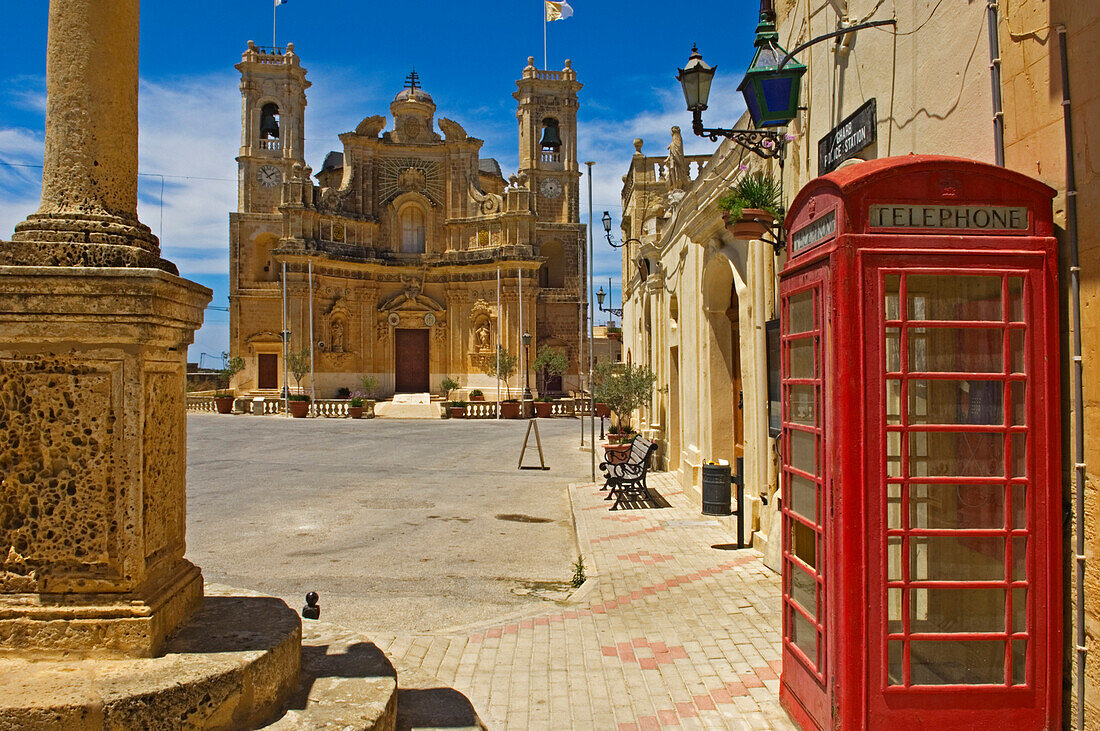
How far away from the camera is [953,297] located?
349 centimetres

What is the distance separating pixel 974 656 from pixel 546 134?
Result: 151ft

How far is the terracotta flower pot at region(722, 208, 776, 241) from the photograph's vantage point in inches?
260

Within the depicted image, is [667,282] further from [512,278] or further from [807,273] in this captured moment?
[512,278]

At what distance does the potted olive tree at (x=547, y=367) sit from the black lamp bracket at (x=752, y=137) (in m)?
30.9

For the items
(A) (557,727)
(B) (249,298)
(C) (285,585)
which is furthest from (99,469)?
(B) (249,298)

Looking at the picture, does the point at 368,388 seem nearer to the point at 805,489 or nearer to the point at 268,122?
the point at 268,122

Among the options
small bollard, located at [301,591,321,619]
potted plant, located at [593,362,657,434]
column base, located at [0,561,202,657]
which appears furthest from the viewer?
potted plant, located at [593,362,657,434]

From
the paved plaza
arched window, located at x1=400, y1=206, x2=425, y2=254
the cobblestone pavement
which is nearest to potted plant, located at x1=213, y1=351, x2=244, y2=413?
arched window, located at x1=400, y1=206, x2=425, y2=254

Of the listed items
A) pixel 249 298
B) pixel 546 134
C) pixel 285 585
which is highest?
pixel 546 134

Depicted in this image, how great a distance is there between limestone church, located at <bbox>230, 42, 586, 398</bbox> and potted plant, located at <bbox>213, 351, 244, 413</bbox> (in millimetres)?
540

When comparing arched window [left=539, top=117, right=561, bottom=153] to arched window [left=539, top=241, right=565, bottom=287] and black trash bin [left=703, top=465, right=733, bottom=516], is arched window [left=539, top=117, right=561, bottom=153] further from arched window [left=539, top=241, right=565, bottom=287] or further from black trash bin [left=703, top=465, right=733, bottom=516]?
black trash bin [left=703, top=465, right=733, bottom=516]

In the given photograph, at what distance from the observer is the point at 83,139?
3445 millimetres

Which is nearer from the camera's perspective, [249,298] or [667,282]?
[667,282]

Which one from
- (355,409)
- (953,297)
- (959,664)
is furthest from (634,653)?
(355,409)
